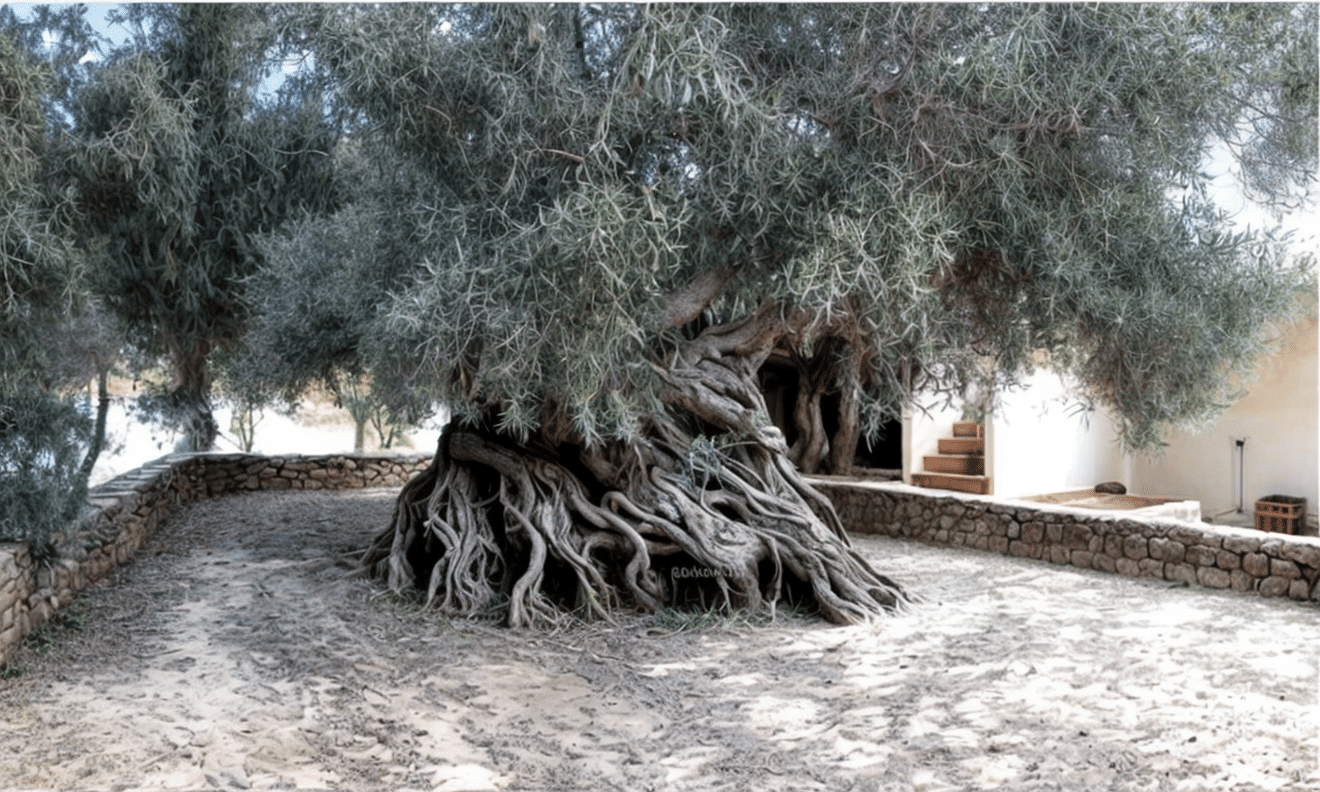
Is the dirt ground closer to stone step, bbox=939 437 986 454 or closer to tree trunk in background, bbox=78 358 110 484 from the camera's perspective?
tree trunk in background, bbox=78 358 110 484

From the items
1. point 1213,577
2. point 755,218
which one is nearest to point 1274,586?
point 1213,577

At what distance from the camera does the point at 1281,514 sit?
12695mm

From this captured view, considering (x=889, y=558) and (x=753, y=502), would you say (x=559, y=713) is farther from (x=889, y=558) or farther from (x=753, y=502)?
(x=889, y=558)

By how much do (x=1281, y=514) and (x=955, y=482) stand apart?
13.3 ft

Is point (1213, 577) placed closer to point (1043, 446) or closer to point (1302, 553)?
point (1302, 553)

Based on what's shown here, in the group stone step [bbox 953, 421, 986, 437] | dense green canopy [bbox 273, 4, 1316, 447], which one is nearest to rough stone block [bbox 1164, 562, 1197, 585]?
dense green canopy [bbox 273, 4, 1316, 447]

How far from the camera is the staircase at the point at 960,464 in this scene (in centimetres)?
1323

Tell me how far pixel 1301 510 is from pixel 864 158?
1034cm

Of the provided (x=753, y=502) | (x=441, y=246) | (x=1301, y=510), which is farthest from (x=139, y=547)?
(x=1301, y=510)

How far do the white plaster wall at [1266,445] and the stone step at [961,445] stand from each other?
93.7 inches

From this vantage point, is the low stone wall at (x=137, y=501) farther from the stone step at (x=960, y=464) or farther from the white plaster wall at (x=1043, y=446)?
the white plaster wall at (x=1043, y=446)

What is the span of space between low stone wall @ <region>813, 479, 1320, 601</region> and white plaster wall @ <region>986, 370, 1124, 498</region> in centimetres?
272

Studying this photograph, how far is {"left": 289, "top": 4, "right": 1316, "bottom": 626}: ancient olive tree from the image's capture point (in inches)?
214

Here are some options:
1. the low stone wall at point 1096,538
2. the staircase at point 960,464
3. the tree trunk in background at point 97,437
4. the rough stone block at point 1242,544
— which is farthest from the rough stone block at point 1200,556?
the tree trunk in background at point 97,437
